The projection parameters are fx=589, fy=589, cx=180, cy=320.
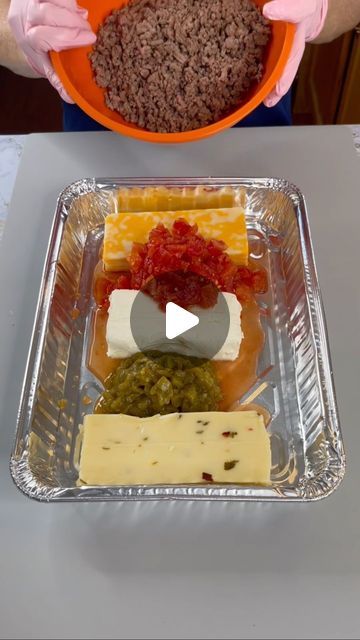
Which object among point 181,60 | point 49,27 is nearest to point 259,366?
point 181,60

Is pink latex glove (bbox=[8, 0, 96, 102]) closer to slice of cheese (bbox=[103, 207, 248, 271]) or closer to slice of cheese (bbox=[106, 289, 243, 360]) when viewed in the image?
slice of cheese (bbox=[103, 207, 248, 271])

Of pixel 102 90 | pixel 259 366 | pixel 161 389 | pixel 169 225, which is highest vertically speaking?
pixel 102 90

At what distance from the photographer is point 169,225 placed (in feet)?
4.24

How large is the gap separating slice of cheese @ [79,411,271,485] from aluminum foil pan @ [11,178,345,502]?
26 millimetres

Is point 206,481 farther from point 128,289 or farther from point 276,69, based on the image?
point 276,69

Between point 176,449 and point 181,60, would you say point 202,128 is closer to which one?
point 181,60

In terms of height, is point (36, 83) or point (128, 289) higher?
point (36, 83)

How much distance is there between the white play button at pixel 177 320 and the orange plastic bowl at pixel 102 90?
1.08 ft

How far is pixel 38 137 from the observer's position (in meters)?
1.57

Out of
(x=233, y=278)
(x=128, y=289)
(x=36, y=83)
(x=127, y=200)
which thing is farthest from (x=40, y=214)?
(x=36, y=83)

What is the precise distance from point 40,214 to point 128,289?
35cm

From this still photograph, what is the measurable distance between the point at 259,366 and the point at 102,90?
667 mm

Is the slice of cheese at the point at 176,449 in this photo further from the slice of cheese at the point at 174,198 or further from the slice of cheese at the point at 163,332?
the slice of cheese at the point at 174,198

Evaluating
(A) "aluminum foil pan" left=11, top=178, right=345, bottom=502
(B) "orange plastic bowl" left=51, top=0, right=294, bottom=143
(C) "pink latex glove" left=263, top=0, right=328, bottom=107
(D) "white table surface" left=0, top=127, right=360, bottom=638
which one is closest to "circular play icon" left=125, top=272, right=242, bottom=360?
(A) "aluminum foil pan" left=11, top=178, right=345, bottom=502
